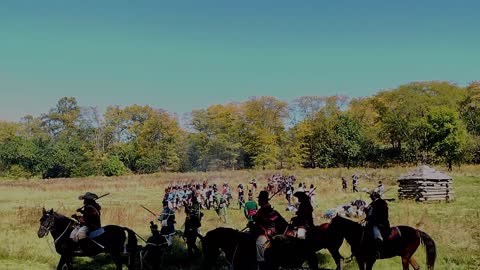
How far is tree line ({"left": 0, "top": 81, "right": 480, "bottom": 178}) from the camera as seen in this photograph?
73.1 meters

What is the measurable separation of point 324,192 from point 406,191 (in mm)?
7611

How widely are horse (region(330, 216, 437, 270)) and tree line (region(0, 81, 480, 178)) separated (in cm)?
5641

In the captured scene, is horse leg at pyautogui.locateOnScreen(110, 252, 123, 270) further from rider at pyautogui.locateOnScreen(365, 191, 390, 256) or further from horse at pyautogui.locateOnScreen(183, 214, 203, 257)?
rider at pyautogui.locateOnScreen(365, 191, 390, 256)

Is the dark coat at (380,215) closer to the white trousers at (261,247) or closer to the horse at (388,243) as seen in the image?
the horse at (388,243)

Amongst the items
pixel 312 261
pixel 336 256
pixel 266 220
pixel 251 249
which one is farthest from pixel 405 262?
pixel 251 249

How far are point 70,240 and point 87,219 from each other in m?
0.69

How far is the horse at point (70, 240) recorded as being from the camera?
12055mm

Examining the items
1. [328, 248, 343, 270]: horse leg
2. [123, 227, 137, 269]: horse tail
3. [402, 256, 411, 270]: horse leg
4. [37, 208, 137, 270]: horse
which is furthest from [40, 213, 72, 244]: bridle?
[402, 256, 411, 270]: horse leg

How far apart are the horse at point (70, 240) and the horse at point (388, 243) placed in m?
5.94

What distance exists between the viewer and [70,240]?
39.6 ft

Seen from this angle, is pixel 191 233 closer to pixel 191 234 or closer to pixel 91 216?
pixel 191 234

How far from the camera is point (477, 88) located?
79.6 meters

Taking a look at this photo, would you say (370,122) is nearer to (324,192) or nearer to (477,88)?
(477,88)

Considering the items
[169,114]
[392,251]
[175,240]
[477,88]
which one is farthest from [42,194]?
[477,88]
